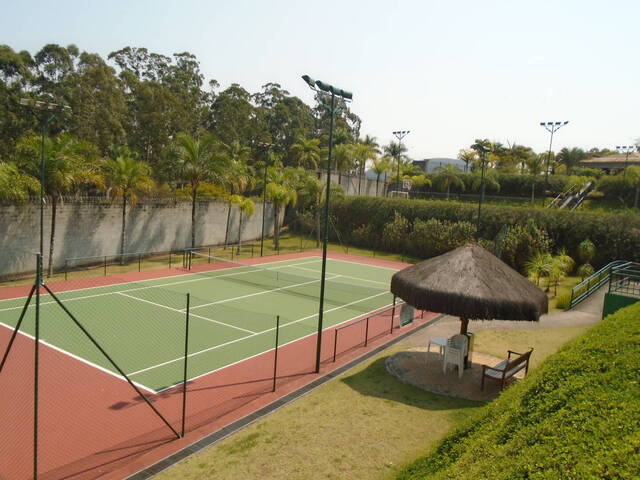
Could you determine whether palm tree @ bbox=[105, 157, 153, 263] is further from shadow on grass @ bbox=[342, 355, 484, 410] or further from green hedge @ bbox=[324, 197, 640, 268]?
green hedge @ bbox=[324, 197, 640, 268]

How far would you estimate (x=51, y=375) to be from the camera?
40.0ft

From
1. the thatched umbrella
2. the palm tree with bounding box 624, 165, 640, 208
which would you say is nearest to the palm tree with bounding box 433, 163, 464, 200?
the palm tree with bounding box 624, 165, 640, 208

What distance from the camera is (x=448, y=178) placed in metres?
60.0

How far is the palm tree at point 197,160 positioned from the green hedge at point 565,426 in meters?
25.5

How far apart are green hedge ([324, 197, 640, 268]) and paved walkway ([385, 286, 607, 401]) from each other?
39.6 feet

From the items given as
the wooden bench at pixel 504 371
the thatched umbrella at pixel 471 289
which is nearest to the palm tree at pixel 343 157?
the thatched umbrella at pixel 471 289

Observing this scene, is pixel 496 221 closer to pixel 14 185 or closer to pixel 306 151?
pixel 306 151

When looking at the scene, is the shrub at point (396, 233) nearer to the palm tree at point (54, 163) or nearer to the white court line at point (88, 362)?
the palm tree at point (54, 163)

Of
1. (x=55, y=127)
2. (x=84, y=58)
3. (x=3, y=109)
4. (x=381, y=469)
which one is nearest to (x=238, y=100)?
(x=84, y=58)

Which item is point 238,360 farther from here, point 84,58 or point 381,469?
point 84,58

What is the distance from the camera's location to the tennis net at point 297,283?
23.3m

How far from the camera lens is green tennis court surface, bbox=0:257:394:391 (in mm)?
13889

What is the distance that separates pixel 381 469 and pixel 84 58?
49311 mm

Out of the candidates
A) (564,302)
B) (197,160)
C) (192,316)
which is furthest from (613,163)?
(192,316)
